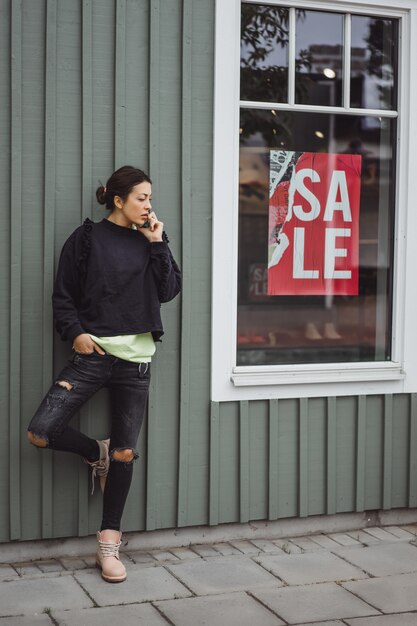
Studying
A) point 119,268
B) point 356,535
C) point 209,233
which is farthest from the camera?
point 356,535

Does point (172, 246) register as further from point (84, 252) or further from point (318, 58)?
point (318, 58)

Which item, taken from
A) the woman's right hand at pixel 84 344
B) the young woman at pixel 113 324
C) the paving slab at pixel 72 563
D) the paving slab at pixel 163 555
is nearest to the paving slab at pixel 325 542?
the paving slab at pixel 163 555

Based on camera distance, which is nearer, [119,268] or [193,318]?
[119,268]

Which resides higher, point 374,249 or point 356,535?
point 374,249

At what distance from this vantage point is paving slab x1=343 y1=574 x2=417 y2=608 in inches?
174

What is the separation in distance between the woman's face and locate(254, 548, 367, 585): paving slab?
6.37 ft

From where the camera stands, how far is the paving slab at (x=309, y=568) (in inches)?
189

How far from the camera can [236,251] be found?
17.4 feet

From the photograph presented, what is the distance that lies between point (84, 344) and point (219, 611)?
1420 mm

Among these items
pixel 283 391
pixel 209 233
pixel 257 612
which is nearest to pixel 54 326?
pixel 209 233

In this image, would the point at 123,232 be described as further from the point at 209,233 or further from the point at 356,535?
the point at 356,535

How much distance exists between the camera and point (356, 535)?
18.4 feet

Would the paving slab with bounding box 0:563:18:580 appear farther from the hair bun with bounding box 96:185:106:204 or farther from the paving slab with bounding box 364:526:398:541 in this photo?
the paving slab with bounding box 364:526:398:541

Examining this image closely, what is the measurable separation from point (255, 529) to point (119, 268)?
1.82 metres
